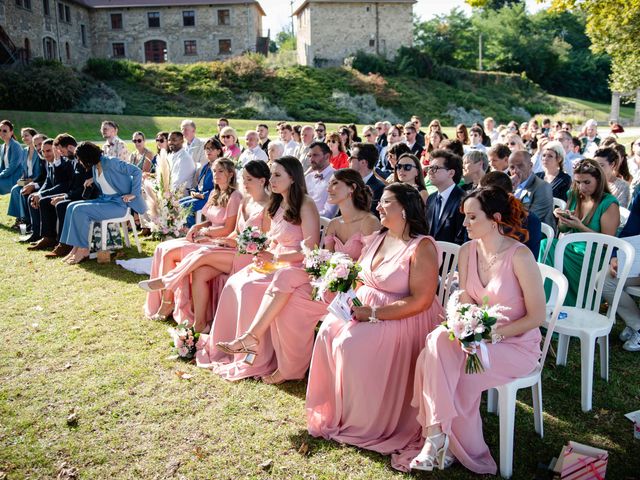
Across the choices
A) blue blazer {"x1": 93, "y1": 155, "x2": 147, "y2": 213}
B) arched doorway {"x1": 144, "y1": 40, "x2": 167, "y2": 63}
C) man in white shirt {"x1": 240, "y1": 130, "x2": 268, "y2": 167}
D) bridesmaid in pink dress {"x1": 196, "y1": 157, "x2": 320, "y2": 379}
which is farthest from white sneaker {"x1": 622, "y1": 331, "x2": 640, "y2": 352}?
arched doorway {"x1": 144, "y1": 40, "x2": 167, "y2": 63}

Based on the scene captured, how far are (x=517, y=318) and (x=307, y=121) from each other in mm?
34090

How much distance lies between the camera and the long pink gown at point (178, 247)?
6086 millimetres

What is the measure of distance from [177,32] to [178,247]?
49.9 m

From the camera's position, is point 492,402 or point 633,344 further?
point 633,344

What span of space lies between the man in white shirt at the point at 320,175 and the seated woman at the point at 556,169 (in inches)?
104

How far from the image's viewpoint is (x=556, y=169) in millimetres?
6953

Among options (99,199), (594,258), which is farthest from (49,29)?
(594,258)

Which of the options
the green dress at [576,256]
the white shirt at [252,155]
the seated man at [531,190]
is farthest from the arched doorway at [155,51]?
the green dress at [576,256]

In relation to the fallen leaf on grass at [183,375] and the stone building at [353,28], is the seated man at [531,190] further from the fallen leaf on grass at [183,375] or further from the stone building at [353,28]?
the stone building at [353,28]

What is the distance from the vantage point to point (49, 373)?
4.89 meters

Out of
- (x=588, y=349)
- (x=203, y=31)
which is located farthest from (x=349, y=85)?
(x=588, y=349)

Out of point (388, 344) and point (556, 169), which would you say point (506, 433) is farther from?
point (556, 169)

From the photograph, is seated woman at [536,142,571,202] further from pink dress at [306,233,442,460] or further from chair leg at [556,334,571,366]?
pink dress at [306,233,442,460]

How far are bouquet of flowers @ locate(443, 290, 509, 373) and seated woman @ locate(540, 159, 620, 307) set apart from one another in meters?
2.62
